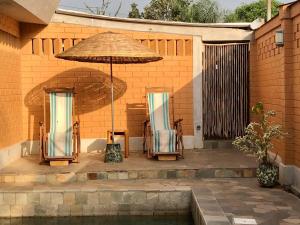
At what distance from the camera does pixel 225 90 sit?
34.4ft

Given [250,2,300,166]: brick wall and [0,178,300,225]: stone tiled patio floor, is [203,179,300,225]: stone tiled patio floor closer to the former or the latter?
[0,178,300,225]: stone tiled patio floor

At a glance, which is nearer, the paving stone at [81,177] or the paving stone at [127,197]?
A: the paving stone at [127,197]

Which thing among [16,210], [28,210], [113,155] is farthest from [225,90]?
[16,210]

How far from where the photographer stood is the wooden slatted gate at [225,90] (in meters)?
10.4

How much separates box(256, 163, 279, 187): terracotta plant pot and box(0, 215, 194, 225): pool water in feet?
4.00

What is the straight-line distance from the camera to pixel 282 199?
621cm

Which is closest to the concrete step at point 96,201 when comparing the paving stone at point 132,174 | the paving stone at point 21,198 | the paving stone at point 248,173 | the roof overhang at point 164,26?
the paving stone at point 21,198

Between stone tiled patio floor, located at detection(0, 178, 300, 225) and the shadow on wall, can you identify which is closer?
stone tiled patio floor, located at detection(0, 178, 300, 225)

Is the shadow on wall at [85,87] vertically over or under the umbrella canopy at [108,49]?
under

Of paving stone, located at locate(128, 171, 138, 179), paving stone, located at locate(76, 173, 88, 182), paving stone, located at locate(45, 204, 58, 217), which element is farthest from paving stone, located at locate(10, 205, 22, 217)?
paving stone, located at locate(128, 171, 138, 179)

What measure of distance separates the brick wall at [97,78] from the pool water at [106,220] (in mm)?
3677

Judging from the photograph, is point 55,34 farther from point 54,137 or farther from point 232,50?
point 232,50

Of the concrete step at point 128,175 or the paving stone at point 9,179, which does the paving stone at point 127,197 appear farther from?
the paving stone at point 9,179

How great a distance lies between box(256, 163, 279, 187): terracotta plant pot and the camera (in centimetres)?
684
